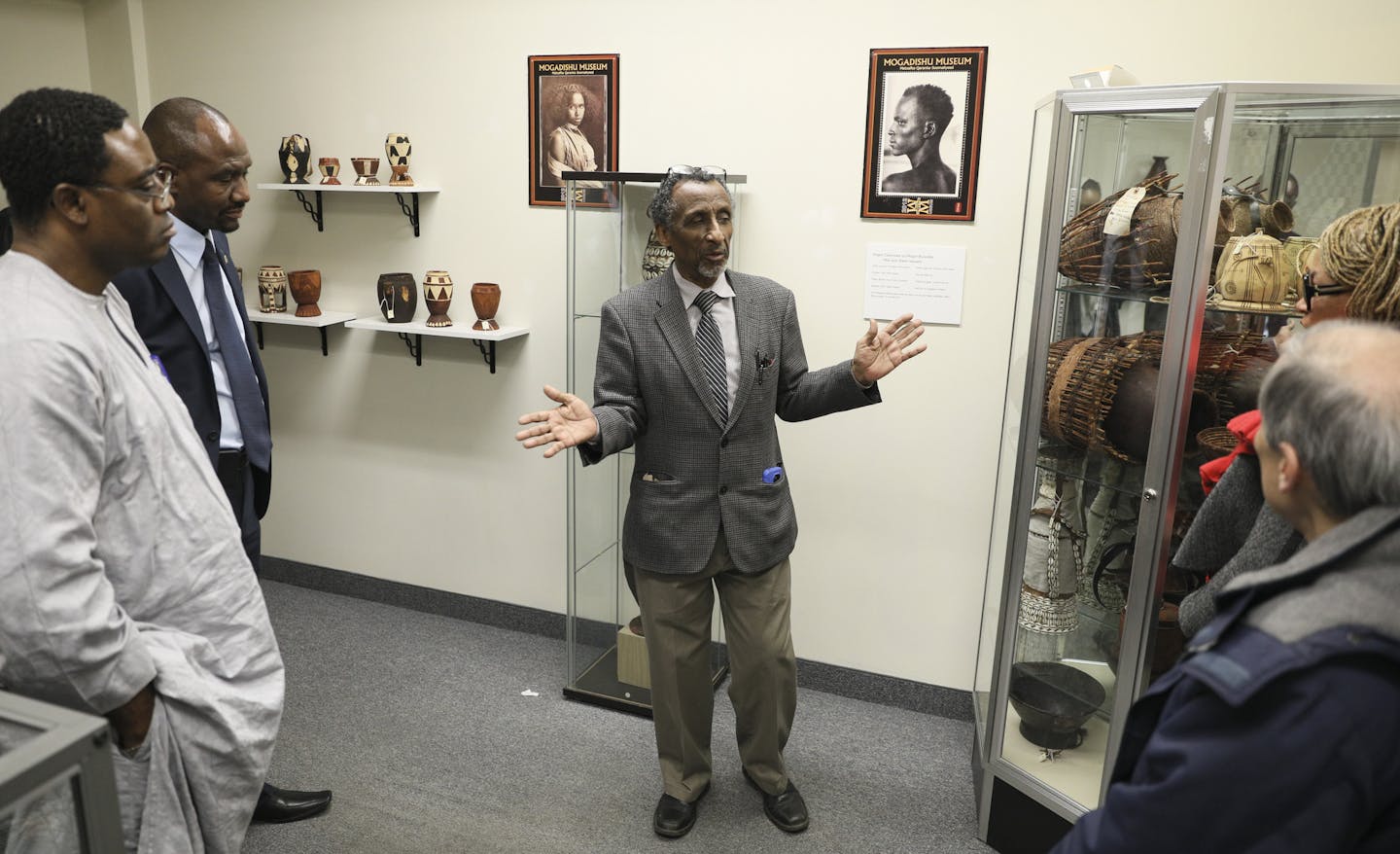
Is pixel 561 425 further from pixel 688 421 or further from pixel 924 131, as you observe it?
pixel 924 131

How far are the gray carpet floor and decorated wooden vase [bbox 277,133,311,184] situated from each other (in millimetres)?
1575

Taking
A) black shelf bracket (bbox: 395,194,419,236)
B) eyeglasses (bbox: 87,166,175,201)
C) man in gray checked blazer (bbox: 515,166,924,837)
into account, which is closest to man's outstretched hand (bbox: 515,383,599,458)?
man in gray checked blazer (bbox: 515,166,924,837)

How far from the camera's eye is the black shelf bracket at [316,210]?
134 inches

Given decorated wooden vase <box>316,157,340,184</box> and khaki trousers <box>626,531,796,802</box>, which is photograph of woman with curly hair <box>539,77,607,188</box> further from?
khaki trousers <box>626,531,796,802</box>

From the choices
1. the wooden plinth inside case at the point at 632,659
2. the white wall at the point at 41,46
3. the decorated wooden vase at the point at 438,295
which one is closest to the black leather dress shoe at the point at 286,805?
the wooden plinth inside case at the point at 632,659

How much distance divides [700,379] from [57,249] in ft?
4.14

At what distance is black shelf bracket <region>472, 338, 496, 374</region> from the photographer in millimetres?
3253

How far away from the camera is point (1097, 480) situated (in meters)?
2.10

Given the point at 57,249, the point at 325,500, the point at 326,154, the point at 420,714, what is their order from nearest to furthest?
the point at 57,249
the point at 420,714
the point at 326,154
the point at 325,500

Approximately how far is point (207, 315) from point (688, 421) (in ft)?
3.54

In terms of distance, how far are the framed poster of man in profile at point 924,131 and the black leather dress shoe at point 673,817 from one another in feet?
5.43

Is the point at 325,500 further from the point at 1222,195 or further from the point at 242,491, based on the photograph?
the point at 1222,195

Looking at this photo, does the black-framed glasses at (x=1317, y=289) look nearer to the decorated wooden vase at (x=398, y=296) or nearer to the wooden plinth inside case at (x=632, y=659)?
the wooden plinth inside case at (x=632, y=659)

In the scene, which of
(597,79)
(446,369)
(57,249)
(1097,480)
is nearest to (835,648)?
(1097,480)
